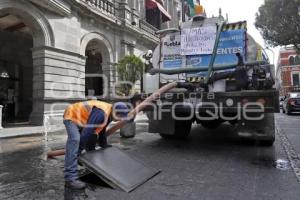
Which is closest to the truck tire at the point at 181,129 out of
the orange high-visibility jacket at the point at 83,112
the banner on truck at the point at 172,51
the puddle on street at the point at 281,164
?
the banner on truck at the point at 172,51

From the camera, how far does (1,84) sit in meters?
16.7

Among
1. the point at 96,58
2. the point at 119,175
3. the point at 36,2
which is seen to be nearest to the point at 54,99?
the point at 36,2

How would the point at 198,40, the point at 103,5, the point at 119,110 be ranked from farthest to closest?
1. the point at 103,5
2. the point at 198,40
3. the point at 119,110

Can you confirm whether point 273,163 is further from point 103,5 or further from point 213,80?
point 103,5

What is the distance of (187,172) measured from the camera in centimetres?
495

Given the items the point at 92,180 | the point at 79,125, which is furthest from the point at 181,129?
the point at 79,125

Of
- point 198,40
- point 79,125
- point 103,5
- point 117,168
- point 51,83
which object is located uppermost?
point 103,5

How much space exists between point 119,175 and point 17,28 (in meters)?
→ 14.6

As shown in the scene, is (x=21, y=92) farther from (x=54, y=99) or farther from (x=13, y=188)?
(x=13, y=188)

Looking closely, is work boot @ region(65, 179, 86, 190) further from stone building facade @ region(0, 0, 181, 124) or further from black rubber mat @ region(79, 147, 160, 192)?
stone building facade @ region(0, 0, 181, 124)

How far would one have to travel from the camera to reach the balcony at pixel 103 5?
54.6 feet

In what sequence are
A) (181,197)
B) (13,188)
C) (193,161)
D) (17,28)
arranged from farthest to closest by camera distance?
(17,28) < (193,161) < (13,188) < (181,197)

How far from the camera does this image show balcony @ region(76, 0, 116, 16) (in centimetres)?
1666

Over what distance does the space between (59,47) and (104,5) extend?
510 cm
